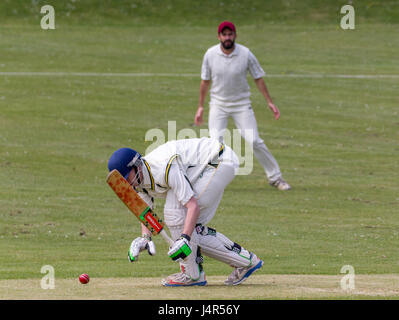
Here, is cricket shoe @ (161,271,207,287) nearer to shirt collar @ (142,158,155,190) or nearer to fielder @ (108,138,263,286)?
fielder @ (108,138,263,286)

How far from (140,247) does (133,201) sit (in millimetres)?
591

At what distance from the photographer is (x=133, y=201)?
8672 millimetres

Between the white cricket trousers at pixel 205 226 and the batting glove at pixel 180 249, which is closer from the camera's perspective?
the batting glove at pixel 180 249

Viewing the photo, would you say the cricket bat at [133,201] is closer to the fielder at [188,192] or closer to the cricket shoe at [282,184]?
the fielder at [188,192]

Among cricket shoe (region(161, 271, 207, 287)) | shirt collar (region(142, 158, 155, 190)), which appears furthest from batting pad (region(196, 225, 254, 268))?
shirt collar (region(142, 158, 155, 190))

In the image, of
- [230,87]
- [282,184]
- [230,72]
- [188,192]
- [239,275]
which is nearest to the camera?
[188,192]

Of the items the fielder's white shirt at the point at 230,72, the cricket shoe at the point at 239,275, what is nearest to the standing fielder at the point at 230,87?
the fielder's white shirt at the point at 230,72

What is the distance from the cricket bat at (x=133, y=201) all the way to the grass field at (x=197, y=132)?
26.0 inches

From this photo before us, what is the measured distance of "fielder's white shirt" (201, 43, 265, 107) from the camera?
642 inches

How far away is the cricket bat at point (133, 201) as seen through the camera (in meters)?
8.48

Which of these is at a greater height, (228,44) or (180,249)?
(228,44)

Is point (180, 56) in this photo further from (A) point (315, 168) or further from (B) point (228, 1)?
(A) point (315, 168)

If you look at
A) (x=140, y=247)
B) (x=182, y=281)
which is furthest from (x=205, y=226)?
(x=140, y=247)

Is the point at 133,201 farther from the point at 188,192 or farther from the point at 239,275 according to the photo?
the point at 239,275
